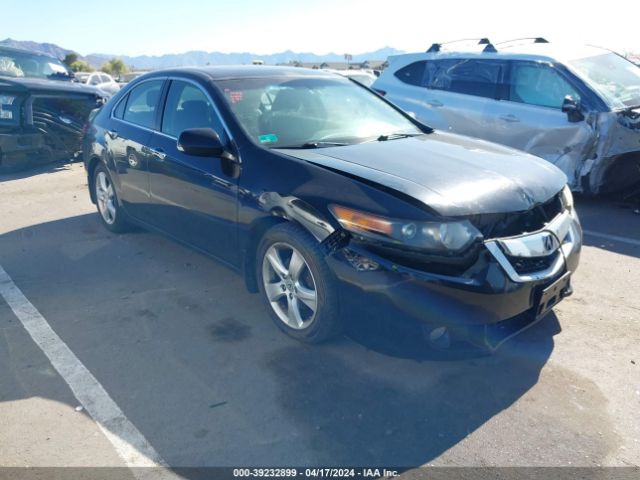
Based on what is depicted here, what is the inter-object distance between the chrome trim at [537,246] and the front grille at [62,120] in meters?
8.07

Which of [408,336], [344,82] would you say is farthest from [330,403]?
[344,82]

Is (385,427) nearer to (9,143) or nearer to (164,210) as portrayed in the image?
(164,210)

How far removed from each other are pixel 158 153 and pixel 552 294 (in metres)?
3.08

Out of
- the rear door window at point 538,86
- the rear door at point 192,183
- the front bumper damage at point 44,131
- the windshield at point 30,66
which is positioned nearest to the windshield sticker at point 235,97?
the rear door at point 192,183

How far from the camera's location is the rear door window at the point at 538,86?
262 inches

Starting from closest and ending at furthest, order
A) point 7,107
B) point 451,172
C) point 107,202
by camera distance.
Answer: point 451,172 → point 107,202 → point 7,107

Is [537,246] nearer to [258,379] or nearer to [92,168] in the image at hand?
[258,379]

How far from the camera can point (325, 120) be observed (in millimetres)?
4273

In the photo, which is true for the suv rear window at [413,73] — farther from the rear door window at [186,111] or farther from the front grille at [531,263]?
the front grille at [531,263]

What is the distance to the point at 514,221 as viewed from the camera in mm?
3195

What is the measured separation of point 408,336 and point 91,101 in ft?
28.6

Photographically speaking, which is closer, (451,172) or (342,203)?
(342,203)

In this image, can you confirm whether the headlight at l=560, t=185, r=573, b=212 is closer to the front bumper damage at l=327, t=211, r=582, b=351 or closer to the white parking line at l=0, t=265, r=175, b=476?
the front bumper damage at l=327, t=211, r=582, b=351

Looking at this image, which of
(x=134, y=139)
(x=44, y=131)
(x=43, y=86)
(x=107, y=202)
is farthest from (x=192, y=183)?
(x=43, y=86)
